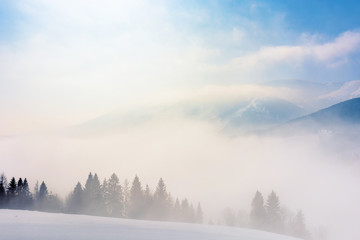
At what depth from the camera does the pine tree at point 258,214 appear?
7416 centimetres

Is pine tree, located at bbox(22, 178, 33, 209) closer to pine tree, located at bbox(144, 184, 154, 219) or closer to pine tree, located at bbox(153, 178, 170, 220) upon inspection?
pine tree, located at bbox(144, 184, 154, 219)

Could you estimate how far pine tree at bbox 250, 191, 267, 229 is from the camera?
243 feet

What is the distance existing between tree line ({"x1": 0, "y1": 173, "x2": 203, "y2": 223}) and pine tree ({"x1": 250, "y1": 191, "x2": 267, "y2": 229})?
16.4 m

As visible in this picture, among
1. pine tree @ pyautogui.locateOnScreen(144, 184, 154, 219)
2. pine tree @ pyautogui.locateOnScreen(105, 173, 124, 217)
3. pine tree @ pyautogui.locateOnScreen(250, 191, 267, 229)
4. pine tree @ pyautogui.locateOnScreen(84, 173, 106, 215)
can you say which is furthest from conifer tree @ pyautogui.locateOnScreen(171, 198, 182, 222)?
pine tree @ pyautogui.locateOnScreen(84, 173, 106, 215)

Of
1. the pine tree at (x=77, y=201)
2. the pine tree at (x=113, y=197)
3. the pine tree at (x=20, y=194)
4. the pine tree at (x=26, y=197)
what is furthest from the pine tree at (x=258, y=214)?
the pine tree at (x=20, y=194)

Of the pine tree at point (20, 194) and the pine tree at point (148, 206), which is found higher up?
the pine tree at point (20, 194)

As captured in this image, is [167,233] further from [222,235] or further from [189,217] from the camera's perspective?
[189,217]

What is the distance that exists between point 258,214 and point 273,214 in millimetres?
3408

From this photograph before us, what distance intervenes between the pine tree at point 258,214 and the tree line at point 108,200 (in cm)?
1645

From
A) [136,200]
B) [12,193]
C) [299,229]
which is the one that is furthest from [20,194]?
[299,229]

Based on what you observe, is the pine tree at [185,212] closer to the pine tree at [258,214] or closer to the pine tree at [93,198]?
the pine tree at [258,214]

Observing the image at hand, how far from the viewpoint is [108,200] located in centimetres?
6384

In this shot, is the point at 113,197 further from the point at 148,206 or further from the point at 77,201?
the point at 148,206

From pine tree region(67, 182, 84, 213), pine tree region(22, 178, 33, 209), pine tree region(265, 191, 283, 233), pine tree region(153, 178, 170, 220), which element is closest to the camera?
pine tree region(67, 182, 84, 213)
